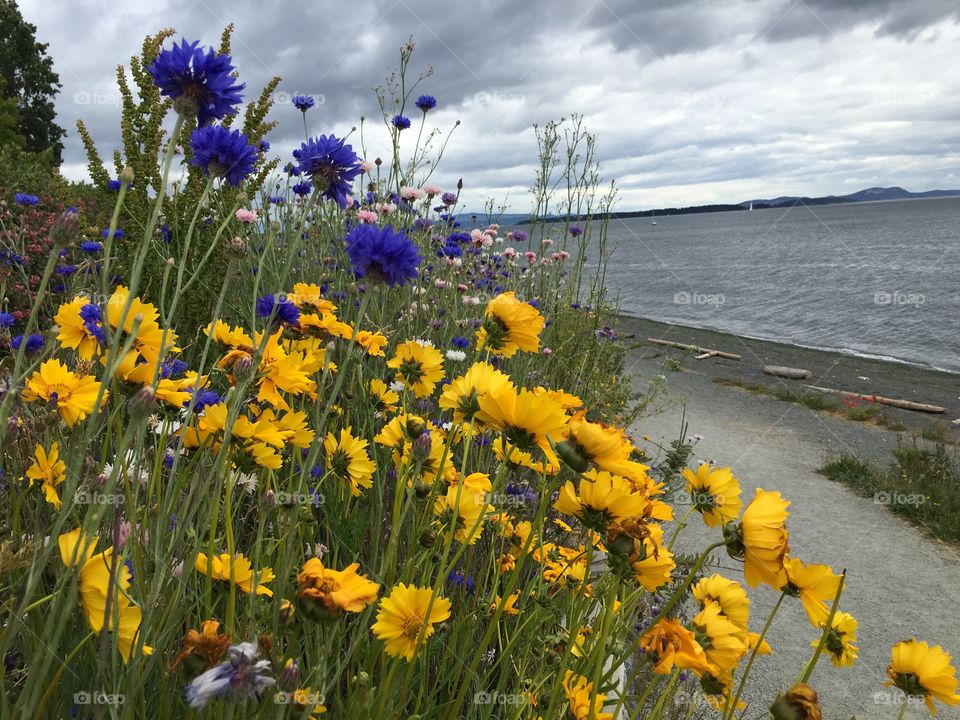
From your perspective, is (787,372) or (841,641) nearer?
(841,641)

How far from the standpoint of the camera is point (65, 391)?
107 cm

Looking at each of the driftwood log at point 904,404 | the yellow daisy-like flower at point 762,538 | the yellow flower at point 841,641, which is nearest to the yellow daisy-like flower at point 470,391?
the yellow daisy-like flower at point 762,538

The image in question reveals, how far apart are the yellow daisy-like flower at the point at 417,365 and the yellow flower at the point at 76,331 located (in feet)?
2.17

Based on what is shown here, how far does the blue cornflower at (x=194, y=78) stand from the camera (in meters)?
1.07

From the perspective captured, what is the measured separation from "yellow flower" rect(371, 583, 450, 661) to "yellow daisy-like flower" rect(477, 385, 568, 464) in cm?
30

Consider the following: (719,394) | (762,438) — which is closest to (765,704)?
(762,438)

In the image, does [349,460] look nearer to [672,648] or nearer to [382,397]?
[382,397]

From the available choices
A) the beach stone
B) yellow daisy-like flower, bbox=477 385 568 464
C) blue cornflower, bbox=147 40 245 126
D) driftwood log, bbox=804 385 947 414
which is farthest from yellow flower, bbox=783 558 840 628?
the beach stone

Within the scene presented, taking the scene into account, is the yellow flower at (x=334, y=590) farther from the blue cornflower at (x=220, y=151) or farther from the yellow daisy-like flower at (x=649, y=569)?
the blue cornflower at (x=220, y=151)

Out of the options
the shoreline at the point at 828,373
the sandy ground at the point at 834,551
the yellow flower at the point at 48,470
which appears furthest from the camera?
the shoreline at the point at 828,373

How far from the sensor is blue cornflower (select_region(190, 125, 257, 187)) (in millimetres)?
1197

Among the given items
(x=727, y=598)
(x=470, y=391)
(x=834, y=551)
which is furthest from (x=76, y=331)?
(x=834, y=551)

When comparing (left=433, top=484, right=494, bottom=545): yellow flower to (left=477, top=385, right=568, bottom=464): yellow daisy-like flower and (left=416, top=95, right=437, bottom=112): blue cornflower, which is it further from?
(left=416, top=95, right=437, bottom=112): blue cornflower

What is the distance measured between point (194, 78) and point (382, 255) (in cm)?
45
